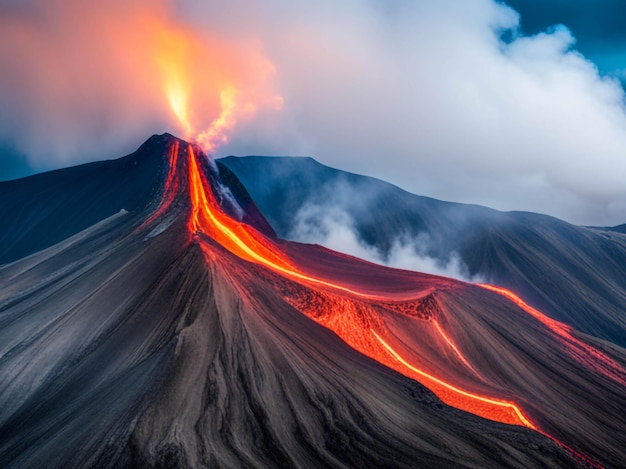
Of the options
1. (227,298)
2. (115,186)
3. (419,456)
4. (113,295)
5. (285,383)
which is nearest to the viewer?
(419,456)

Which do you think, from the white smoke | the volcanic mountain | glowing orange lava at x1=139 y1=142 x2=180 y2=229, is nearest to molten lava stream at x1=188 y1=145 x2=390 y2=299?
the volcanic mountain

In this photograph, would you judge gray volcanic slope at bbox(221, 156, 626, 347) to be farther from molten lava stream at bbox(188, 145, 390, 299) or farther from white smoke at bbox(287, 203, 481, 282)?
molten lava stream at bbox(188, 145, 390, 299)

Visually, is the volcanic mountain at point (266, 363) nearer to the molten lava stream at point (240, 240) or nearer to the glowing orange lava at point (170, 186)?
the molten lava stream at point (240, 240)

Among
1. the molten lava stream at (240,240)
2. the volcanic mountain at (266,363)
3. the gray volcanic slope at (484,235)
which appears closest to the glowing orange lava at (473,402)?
the volcanic mountain at (266,363)

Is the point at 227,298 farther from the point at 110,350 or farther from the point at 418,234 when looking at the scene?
the point at 418,234

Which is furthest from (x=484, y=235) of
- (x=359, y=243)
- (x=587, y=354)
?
(x=587, y=354)

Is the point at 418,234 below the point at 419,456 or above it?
above

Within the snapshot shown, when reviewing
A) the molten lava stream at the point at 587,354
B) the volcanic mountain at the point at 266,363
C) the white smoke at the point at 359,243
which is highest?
the white smoke at the point at 359,243

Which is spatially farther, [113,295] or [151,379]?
[113,295]

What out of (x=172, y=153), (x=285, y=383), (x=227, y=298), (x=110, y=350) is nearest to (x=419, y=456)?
(x=285, y=383)
